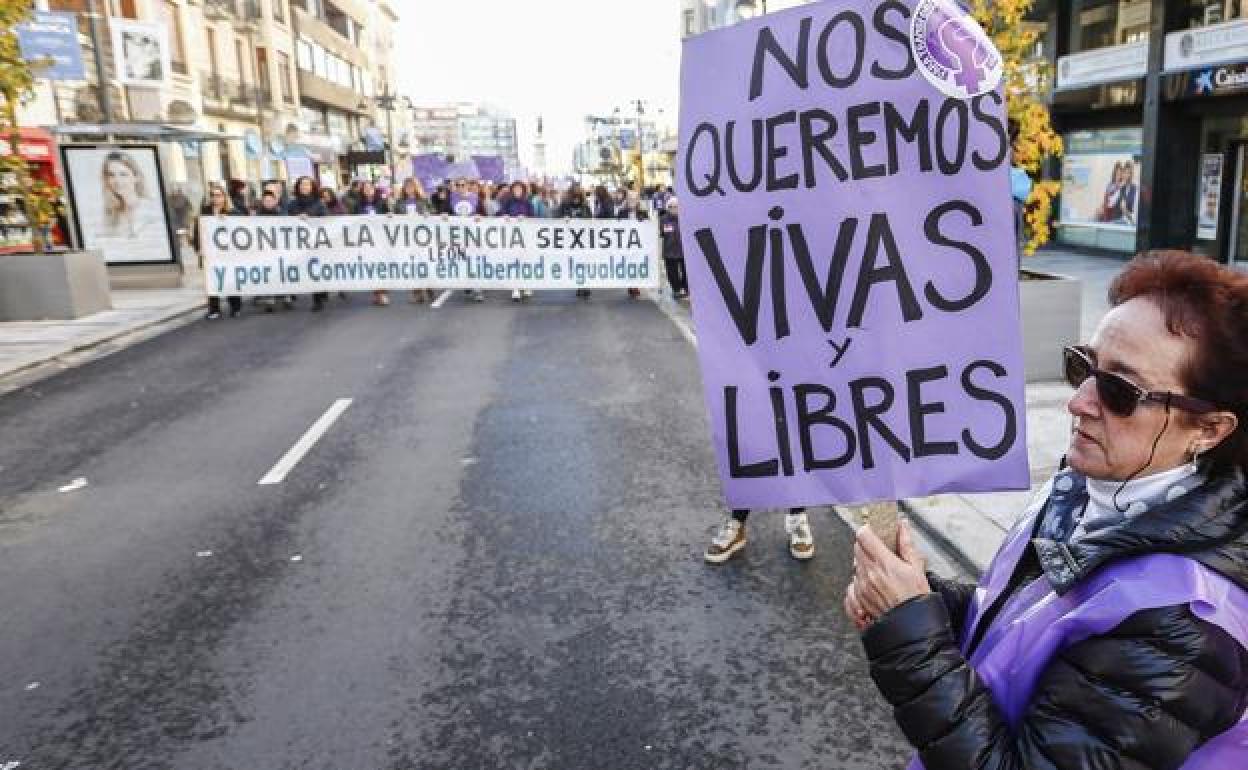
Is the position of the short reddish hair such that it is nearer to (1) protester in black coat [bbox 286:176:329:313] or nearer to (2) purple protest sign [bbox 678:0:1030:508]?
(2) purple protest sign [bbox 678:0:1030:508]

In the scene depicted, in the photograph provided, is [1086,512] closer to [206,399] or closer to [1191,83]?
[206,399]

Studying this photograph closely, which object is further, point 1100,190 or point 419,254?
point 1100,190

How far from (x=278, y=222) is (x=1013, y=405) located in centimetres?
1462

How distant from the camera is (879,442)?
1954 mm

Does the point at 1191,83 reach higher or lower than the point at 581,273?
higher

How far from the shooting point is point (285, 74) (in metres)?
48.0

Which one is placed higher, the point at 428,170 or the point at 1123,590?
the point at 428,170

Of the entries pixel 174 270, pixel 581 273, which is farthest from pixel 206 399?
pixel 174 270

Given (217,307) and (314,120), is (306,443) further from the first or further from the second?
(314,120)

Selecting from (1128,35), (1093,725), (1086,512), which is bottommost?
(1093,725)

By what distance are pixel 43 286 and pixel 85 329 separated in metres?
1.47

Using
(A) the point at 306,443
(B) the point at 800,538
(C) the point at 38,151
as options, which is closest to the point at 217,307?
(A) the point at 306,443

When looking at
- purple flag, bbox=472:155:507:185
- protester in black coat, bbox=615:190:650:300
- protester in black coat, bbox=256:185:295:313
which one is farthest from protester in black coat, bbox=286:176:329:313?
purple flag, bbox=472:155:507:185

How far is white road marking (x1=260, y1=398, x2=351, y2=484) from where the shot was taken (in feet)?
21.1
